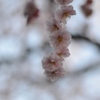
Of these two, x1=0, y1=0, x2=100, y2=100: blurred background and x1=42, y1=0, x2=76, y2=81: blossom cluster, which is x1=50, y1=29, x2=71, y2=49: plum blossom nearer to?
x1=42, y1=0, x2=76, y2=81: blossom cluster

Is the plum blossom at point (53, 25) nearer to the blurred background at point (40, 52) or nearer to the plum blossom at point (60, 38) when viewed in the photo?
the plum blossom at point (60, 38)

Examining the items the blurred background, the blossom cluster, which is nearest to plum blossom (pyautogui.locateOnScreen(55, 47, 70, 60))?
the blossom cluster

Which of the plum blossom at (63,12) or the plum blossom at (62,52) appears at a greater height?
the plum blossom at (63,12)

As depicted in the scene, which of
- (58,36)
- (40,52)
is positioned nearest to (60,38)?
(58,36)

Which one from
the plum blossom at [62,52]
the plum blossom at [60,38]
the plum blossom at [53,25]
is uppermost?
the plum blossom at [53,25]

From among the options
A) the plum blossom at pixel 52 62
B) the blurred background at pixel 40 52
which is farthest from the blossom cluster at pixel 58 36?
the blurred background at pixel 40 52
